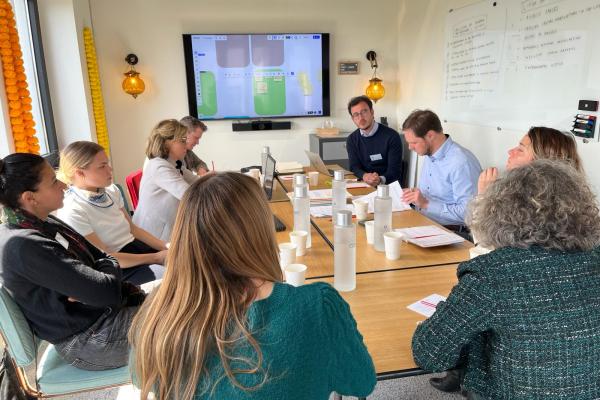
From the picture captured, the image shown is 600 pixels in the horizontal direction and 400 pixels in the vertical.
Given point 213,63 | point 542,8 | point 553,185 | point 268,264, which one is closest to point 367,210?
point 553,185

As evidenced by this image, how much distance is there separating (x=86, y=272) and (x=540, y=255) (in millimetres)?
1302

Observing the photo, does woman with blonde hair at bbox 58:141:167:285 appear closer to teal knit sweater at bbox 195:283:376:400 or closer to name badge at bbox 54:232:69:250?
name badge at bbox 54:232:69:250

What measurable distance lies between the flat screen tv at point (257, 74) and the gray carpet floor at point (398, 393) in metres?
3.38

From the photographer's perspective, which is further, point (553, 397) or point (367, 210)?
point (367, 210)

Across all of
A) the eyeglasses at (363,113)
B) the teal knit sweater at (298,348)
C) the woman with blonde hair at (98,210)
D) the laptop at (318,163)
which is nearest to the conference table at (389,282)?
the teal knit sweater at (298,348)

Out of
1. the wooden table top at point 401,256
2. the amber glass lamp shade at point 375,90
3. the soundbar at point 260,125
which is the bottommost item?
the wooden table top at point 401,256

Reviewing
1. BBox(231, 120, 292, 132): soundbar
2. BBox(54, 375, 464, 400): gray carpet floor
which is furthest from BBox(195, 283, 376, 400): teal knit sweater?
BBox(231, 120, 292, 132): soundbar

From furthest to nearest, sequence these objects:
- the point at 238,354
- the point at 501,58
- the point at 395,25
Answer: the point at 395,25, the point at 501,58, the point at 238,354

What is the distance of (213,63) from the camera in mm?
4652

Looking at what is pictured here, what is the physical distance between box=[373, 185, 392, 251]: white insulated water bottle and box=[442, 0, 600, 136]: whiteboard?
5.12 feet

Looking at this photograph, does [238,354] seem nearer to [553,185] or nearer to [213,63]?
[553,185]

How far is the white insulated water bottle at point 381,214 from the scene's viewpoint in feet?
5.52

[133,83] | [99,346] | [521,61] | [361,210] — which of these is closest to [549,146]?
[361,210]

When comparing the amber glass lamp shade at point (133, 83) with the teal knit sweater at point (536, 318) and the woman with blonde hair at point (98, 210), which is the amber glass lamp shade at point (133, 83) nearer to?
the woman with blonde hair at point (98, 210)
